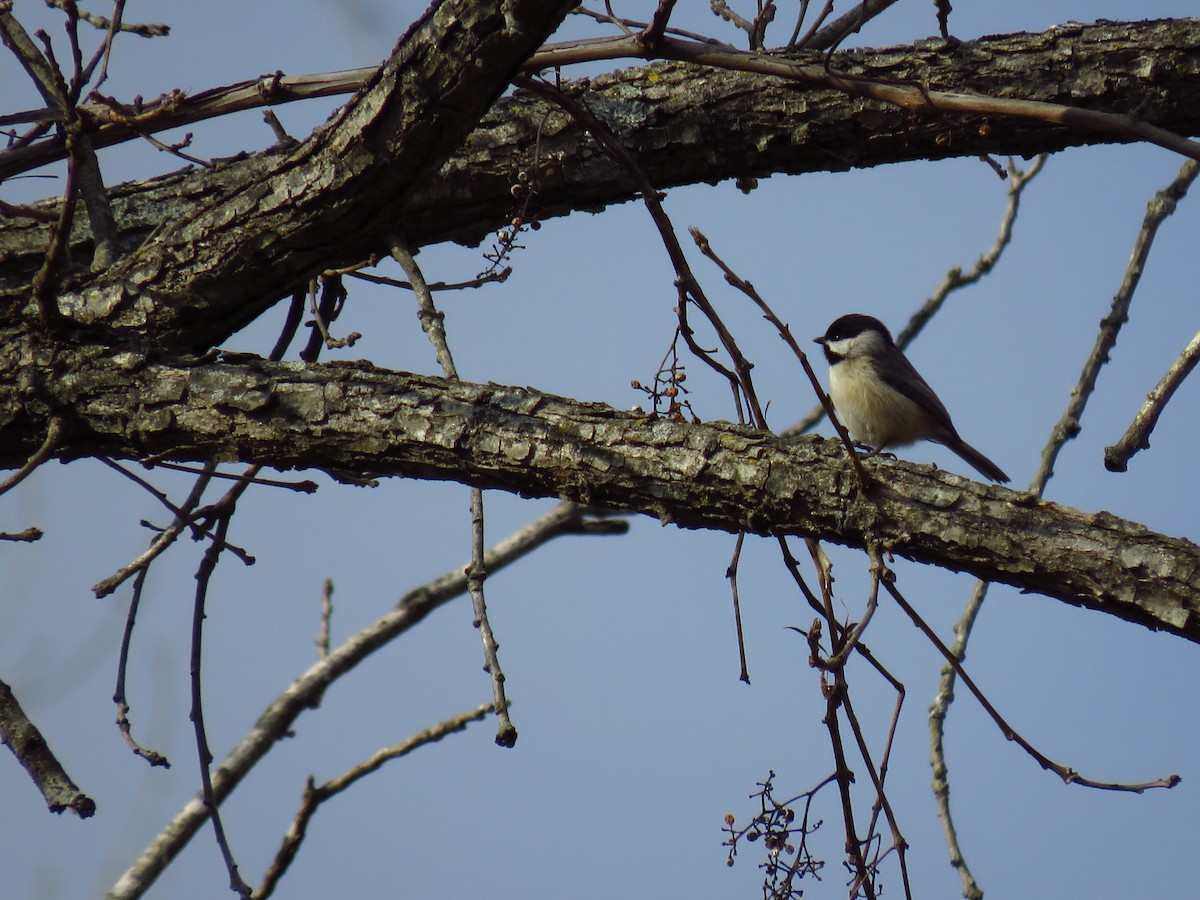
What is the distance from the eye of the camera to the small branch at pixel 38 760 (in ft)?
7.84

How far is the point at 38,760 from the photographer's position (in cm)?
249

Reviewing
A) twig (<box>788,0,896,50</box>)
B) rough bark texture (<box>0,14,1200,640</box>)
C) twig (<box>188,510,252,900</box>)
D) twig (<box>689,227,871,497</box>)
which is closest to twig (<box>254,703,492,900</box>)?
twig (<box>188,510,252,900</box>)

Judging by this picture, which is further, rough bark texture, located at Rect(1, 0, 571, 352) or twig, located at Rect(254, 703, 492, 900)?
twig, located at Rect(254, 703, 492, 900)

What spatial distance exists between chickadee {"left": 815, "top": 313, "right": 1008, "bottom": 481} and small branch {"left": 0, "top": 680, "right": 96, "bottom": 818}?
481 cm

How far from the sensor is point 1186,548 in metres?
2.54

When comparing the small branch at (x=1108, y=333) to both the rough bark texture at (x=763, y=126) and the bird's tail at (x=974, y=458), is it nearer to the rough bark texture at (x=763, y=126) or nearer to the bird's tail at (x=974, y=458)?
the rough bark texture at (x=763, y=126)

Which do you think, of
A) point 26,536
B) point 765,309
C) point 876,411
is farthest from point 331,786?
point 876,411

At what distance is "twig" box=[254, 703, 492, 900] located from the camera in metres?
3.55

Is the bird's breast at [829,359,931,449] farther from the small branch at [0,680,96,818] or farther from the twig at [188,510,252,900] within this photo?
the small branch at [0,680,96,818]

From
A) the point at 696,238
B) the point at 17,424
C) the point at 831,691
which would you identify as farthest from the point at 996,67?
the point at 17,424

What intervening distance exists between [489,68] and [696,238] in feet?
2.68

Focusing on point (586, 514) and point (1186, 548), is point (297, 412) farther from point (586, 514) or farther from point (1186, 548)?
point (586, 514)

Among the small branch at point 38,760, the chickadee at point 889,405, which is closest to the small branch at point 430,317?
the small branch at point 38,760

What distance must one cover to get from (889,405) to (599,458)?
4.19 meters
